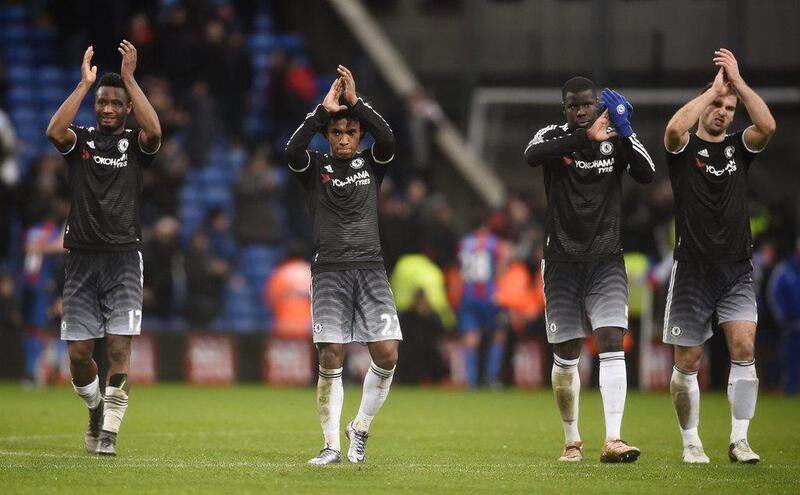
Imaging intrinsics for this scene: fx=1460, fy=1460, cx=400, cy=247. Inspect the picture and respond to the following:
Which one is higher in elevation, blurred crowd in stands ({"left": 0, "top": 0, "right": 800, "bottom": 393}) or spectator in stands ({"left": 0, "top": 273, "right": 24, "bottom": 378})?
blurred crowd in stands ({"left": 0, "top": 0, "right": 800, "bottom": 393})

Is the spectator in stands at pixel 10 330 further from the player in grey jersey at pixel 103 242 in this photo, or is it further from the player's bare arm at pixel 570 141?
the player's bare arm at pixel 570 141

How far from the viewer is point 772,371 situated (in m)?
21.7

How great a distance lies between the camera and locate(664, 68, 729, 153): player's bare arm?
35.3 ft

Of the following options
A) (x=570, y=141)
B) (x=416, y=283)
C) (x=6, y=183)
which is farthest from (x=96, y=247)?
(x=6, y=183)

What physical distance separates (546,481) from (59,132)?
451cm

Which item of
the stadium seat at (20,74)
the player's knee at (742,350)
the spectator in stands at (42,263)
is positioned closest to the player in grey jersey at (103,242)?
the player's knee at (742,350)

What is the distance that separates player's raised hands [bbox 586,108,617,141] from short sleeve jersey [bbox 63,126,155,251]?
3566 millimetres

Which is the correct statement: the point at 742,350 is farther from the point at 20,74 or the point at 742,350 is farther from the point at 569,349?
the point at 20,74

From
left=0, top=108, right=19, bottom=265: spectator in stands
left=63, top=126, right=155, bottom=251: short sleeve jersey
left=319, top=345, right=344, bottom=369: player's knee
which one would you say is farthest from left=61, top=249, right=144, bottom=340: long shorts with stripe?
left=0, top=108, right=19, bottom=265: spectator in stands

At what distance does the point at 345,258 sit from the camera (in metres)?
10.6

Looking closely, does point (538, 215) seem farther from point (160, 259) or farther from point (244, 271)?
point (160, 259)

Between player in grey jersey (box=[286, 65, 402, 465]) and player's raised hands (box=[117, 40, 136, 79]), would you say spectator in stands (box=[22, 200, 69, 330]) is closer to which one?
player's raised hands (box=[117, 40, 136, 79])

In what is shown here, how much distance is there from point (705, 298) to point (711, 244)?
0.41 meters

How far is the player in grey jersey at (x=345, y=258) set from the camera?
10461 millimetres
